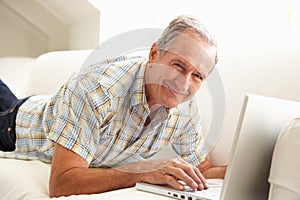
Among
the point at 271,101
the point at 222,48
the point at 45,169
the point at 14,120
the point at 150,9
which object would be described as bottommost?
the point at 45,169

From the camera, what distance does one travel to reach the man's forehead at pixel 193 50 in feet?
3.45

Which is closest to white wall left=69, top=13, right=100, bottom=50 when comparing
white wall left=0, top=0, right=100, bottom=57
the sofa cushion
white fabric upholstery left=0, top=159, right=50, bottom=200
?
white wall left=0, top=0, right=100, bottom=57

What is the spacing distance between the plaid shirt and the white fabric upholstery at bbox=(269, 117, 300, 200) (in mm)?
478

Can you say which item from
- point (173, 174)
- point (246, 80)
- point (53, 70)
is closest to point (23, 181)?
point (173, 174)

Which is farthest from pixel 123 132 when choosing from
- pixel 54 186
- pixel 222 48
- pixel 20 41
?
pixel 20 41

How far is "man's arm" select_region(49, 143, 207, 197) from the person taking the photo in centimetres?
103

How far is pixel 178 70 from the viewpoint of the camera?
1.06 m

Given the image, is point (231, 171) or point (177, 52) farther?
point (177, 52)

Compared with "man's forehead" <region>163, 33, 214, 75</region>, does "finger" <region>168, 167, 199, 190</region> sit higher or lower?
lower

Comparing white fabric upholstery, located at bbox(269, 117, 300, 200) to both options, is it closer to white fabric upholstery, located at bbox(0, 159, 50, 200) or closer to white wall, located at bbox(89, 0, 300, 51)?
white fabric upholstery, located at bbox(0, 159, 50, 200)

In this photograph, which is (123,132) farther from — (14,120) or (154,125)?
(14,120)

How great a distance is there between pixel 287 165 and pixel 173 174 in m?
0.32

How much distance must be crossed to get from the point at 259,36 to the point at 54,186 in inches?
44.3

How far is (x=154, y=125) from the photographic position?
48.5 inches
